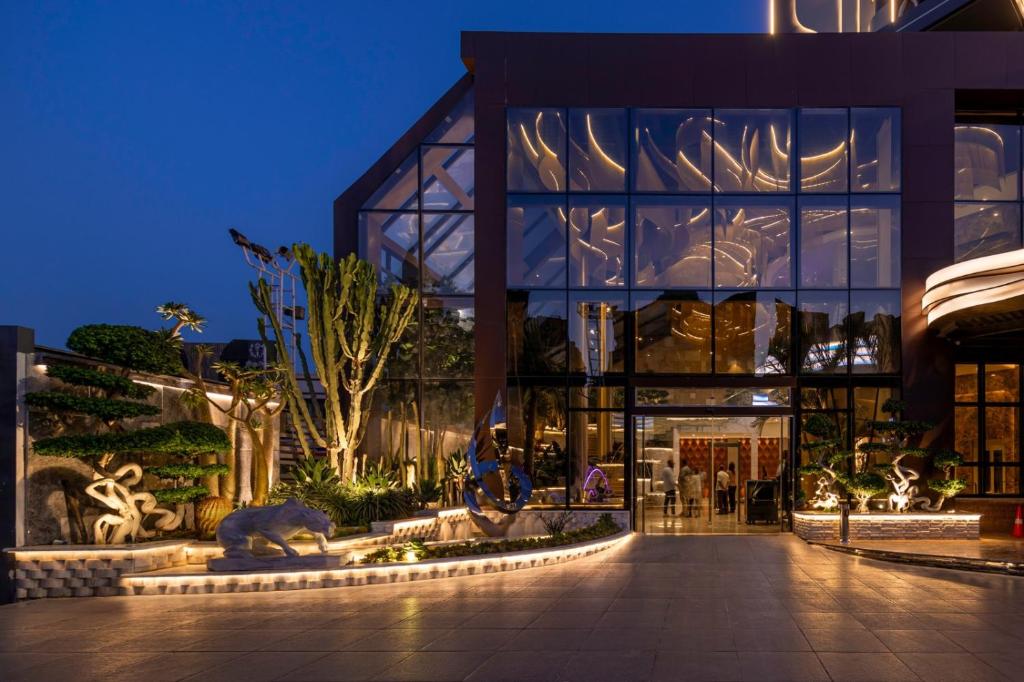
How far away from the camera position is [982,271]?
68.3 feet

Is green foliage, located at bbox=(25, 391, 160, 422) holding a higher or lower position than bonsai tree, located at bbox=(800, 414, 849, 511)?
higher

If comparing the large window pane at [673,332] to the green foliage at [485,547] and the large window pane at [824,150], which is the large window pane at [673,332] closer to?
the large window pane at [824,150]

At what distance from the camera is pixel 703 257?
25766 mm

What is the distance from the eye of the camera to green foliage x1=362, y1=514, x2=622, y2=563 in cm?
1630

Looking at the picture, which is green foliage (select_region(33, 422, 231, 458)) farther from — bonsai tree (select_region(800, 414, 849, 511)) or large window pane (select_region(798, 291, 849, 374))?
large window pane (select_region(798, 291, 849, 374))

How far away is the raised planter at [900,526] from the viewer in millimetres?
22688

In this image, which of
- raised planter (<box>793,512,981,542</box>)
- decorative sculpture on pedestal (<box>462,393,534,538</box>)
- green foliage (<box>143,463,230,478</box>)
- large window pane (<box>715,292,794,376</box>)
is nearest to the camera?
green foliage (<box>143,463,230,478</box>)

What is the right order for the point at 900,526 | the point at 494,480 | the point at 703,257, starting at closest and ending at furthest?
the point at 900,526 < the point at 494,480 < the point at 703,257

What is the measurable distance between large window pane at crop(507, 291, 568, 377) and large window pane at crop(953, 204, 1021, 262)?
33.9 ft

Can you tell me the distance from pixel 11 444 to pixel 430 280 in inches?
521

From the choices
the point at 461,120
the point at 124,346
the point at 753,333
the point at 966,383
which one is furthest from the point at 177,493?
the point at 966,383

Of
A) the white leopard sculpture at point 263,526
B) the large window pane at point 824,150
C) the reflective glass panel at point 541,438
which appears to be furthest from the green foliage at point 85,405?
the large window pane at point 824,150

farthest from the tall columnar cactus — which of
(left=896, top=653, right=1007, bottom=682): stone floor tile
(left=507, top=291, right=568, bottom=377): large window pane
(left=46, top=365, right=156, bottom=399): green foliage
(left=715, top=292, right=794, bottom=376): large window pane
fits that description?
(left=896, top=653, right=1007, bottom=682): stone floor tile

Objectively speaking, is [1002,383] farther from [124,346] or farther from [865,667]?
[124,346]
